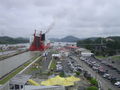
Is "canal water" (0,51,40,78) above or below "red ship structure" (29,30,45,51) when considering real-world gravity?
below

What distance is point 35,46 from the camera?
1972 inches

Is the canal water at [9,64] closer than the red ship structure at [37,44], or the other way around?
the canal water at [9,64]

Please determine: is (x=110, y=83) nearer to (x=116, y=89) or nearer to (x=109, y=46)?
(x=116, y=89)

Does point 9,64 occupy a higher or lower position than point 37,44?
lower

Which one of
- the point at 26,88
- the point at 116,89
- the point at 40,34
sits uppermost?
the point at 40,34

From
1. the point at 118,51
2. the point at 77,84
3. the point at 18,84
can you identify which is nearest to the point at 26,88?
the point at 18,84

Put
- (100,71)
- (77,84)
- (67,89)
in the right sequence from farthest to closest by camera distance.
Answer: (100,71)
(77,84)
(67,89)

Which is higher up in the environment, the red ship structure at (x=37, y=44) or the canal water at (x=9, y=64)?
the red ship structure at (x=37, y=44)

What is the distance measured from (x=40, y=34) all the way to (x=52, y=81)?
40405 millimetres

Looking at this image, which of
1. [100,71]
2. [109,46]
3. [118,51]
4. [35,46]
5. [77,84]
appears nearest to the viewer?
[77,84]

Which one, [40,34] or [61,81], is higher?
[40,34]

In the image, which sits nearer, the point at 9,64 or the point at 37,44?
the point at 9,64

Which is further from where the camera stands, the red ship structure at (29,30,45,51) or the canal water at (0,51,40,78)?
the red ship structure at (29,30,45,51)

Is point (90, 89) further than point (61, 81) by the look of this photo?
No
